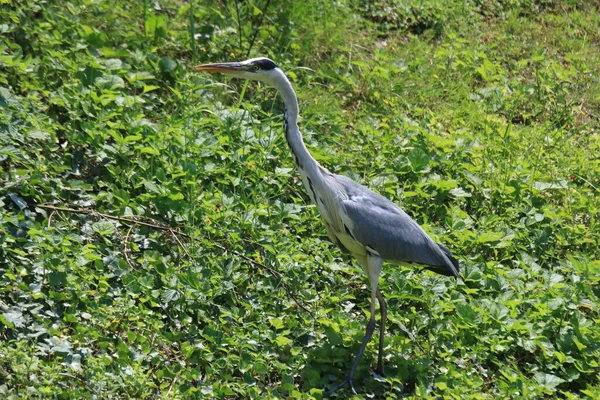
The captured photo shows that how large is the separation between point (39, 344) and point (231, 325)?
1.15 meters

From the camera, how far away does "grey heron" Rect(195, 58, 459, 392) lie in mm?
5043

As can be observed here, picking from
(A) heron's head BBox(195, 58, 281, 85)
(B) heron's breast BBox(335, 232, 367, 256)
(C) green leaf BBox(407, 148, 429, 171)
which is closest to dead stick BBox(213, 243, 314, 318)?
(B) heron's breast BBox(335, 232, 367, 256)

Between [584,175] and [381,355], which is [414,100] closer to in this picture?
[584,175]

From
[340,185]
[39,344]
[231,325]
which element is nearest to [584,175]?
[340,185]

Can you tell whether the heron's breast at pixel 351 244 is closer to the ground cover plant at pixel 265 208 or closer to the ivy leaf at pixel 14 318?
the ground cover plant at pixel 265 208

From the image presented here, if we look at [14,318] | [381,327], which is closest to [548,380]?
[381,327]

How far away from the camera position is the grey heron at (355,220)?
16.5 feet

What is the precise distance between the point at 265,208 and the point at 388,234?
3.39 ft

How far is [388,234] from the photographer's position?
16.6 feet

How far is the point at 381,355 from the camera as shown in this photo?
4914mm

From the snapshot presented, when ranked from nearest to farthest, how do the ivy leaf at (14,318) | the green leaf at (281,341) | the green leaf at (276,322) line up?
1. the ivy leaf at (14,318)
2. the green leaf at (281,341)
3. the green leaf at (276,322)

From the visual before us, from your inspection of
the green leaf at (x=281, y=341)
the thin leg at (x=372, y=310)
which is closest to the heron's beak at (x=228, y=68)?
the thin leg at (x=372, y=310)

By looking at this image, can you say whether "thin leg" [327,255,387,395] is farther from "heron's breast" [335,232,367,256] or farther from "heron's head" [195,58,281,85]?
"heron's head" [195,58,281,85]

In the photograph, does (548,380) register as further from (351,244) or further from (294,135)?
(294,135)
